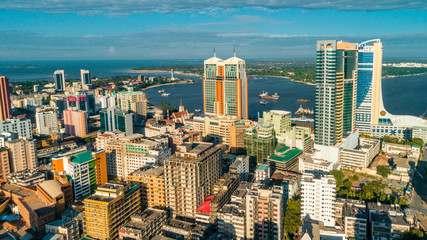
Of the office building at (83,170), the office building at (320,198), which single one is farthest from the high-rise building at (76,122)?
the office building at (320,198)

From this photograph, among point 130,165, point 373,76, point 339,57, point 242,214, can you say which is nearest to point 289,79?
point 373,76

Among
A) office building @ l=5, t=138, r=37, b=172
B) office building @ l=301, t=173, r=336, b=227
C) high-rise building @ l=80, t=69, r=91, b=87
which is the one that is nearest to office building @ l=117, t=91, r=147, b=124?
office building @ l=5, t=138, r=37, b=172

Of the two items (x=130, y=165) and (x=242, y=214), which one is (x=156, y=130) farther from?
(x=242, y=214)

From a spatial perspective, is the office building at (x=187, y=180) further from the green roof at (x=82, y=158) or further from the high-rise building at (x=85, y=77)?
the high-rise building at (x=85, y=77)

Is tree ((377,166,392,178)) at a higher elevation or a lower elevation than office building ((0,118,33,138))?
lower

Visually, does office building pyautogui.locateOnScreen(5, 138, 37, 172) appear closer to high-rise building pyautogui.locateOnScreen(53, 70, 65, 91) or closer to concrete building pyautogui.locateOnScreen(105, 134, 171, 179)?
concrete building pyautogui.locateOnScreen(105, 134, 171, 179)
